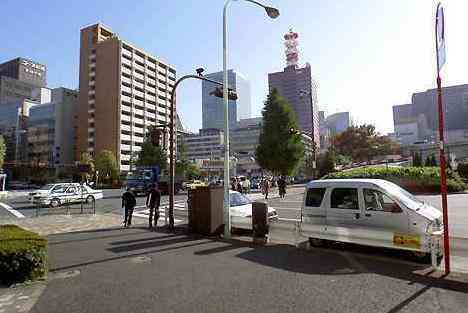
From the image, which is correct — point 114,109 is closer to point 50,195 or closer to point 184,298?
point 50,195

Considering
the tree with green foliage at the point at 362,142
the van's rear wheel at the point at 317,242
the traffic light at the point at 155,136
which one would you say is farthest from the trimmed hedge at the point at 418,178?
the tree with green foliage at the point at 362,142

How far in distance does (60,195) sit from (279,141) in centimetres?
2685

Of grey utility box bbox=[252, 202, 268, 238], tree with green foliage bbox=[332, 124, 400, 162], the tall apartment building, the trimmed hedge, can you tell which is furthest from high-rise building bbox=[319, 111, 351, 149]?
grey utility box bbox=[252, 202, 268, 238]

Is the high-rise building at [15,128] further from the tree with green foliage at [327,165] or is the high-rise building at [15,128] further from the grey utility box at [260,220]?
the grey utility box at [260,220]

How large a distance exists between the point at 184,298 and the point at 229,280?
1.13 meters

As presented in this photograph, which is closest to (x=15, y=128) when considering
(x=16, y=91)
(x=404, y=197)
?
(x=16, y=91)

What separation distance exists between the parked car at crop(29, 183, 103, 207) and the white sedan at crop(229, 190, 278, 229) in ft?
Result: 44.6

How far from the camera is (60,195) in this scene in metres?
23.7

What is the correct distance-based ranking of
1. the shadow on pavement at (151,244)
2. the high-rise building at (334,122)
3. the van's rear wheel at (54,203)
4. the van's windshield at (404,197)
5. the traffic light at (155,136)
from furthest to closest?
the high-rise building at (334,122) → the van's rear wheel at (54,203) → the traffic light at (155,136) → the shadow on pavement at (151,244) → the van's windshield at (404,197)

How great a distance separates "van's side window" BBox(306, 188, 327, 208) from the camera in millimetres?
8867

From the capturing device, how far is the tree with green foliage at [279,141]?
43656mm

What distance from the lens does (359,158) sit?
3017 inches

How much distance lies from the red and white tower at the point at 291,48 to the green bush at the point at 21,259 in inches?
4411

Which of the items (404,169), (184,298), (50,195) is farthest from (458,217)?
(50,195)
